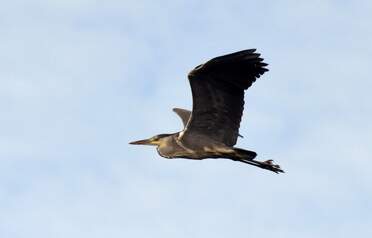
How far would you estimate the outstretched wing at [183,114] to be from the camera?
1020 inches

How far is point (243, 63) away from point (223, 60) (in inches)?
13.7

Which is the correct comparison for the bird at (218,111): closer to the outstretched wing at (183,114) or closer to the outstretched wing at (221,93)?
the outstretched wing at (221,93)

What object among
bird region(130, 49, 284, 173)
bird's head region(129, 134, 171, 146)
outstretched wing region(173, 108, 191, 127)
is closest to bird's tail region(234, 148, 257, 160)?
bird region(130, 49, 284, 173)

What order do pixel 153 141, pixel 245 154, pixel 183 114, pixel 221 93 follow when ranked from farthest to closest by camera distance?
pixel 183 114, pixel 153 141, pixel 221 93, pixel 245 154

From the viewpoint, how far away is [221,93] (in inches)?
930

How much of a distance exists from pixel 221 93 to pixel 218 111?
357 millimetres

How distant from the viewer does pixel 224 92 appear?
23.6 m

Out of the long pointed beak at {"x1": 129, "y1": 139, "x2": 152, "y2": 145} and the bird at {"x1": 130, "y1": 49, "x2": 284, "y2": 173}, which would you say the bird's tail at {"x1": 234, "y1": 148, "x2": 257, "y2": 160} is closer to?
the bird at {"x1": 130, "y1": 49, "x2": 284, "y2": 173}

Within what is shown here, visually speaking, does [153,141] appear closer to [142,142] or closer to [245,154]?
[142,142]

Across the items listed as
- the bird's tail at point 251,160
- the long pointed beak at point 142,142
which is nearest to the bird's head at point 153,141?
the long pointed beak at point 142,142

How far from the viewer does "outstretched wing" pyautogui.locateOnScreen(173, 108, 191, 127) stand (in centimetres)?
2591

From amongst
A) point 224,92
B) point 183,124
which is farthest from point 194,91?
point 183,124

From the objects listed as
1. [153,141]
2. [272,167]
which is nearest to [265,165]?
[272,167]

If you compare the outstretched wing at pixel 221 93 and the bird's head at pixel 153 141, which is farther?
the bird's head at pixel 153 141
